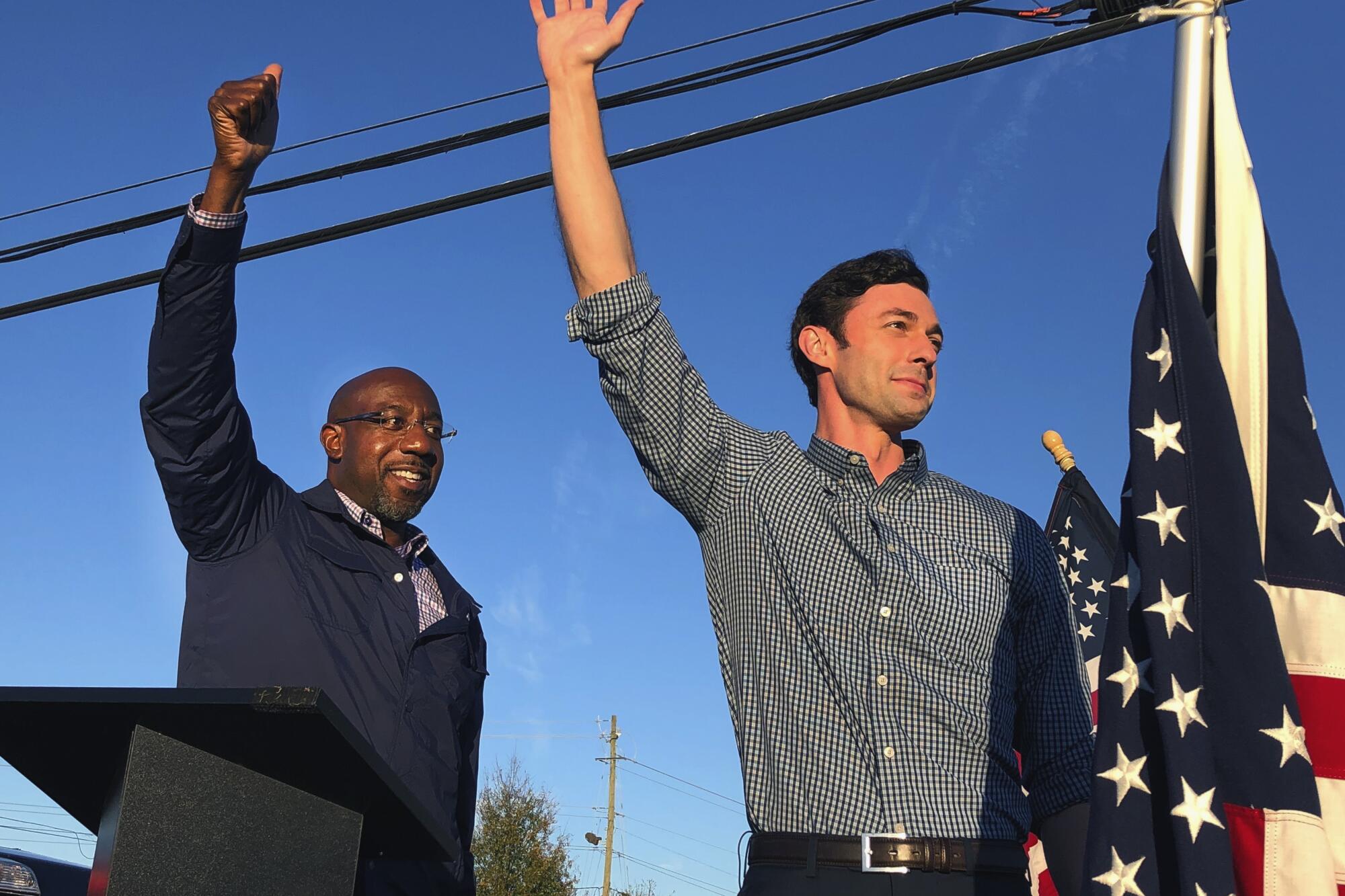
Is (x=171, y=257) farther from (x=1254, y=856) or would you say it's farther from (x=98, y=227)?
(x=98, y=227)

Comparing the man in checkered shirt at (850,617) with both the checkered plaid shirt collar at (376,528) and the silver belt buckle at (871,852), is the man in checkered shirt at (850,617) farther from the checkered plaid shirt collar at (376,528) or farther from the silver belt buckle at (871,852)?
the checkered plaid shirt collar at (376,528)

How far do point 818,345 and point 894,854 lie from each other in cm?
138

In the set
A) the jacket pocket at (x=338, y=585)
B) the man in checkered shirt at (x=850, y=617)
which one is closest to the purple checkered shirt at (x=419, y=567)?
the jacket pocket at (x=338, y=585)

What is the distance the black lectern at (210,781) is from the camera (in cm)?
221

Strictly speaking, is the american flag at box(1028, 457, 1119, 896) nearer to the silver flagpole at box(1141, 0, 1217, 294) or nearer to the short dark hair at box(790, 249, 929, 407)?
the short dark hair at box(790, 249, 929, 407)

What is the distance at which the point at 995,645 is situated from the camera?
2895 mm

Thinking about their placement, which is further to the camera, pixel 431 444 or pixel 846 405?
pixel 431 444

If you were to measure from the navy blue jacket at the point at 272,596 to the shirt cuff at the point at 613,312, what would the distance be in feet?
4.77

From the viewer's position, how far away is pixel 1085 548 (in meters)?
6.72

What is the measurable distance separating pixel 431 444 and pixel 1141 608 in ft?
11.0

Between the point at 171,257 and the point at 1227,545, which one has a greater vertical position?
the point at 171,257

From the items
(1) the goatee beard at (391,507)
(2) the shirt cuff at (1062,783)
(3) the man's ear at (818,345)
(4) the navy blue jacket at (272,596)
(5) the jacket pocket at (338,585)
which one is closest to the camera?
(2) the shirt cuff at (1062,783)

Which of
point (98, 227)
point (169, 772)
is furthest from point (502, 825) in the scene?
point (169, 772)

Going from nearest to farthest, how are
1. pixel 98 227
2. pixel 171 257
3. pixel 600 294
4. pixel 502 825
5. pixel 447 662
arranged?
1. pixel 600 294
2. pixel 171 257
3. pixel 447 662
4. pixel 98 227
5. pixel 502 825
